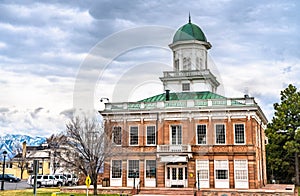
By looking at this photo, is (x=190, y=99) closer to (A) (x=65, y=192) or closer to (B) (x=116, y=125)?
(B) (x=116, y=125)

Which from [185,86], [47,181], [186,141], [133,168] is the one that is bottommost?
[47,181]

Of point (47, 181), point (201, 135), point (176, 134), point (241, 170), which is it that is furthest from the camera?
point (47, 181)

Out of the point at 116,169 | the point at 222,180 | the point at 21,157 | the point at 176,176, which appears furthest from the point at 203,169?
the point at 21,157

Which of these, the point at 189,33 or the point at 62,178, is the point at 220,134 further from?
the point at 62,178

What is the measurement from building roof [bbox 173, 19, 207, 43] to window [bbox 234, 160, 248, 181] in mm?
16116

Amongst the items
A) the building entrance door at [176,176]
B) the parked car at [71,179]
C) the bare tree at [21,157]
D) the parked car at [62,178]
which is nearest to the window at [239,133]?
the building entrance door at [176,176]

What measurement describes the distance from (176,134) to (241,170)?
7.21 metres

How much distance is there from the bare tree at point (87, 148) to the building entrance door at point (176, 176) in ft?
25.2

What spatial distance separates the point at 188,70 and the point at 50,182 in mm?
20682

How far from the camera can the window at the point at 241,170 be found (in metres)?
36.9

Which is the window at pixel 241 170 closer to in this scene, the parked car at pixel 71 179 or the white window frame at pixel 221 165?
the white window frame at pixel 221 165

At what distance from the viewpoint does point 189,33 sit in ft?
153

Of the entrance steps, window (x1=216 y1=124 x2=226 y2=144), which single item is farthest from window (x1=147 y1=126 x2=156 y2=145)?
window (x1=216 y1=124 x2=226 y2=144)

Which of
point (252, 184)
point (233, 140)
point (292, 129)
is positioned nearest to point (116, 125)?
point (233, 140)
